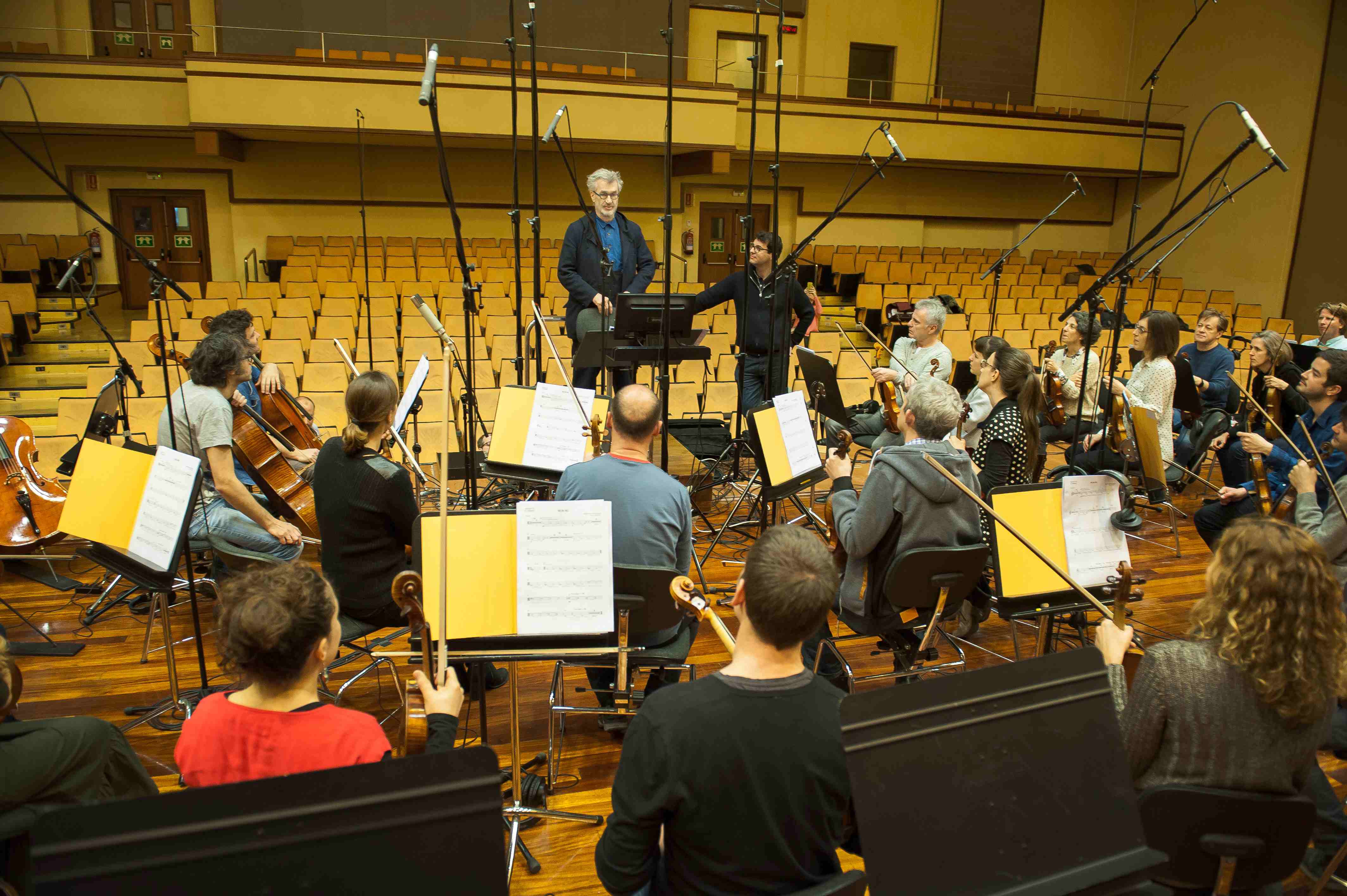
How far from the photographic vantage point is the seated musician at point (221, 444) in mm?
3211

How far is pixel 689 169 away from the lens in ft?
35.9

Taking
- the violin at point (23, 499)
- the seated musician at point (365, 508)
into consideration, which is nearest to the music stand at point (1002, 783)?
the seated musician at point (365, 508)

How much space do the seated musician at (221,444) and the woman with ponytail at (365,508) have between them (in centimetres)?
64

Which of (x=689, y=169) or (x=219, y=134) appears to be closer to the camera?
(x=219, y=134)

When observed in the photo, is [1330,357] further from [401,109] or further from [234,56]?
[234,56]

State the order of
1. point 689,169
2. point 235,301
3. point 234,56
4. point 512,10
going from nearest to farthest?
point 512,10
point 235,301
point 234,56
point 689,169

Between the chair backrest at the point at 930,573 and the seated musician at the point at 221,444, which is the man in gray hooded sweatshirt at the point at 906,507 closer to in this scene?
the chair backrest at the point at 930,573

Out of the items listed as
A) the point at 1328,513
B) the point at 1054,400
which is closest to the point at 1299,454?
the point at 1328,513

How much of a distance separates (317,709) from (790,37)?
13087mm

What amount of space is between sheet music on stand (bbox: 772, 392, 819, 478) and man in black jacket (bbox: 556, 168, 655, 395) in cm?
148

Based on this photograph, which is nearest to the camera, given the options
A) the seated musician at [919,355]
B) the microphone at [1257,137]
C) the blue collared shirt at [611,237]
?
the microphone at [1257,137]

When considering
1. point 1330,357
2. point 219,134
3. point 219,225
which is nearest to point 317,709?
point 1330,357

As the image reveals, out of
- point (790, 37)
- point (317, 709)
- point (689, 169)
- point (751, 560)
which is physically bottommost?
point (317, 709)

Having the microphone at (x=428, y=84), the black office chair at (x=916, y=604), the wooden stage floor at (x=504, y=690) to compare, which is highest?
the microphone at (x=428, y=84)
